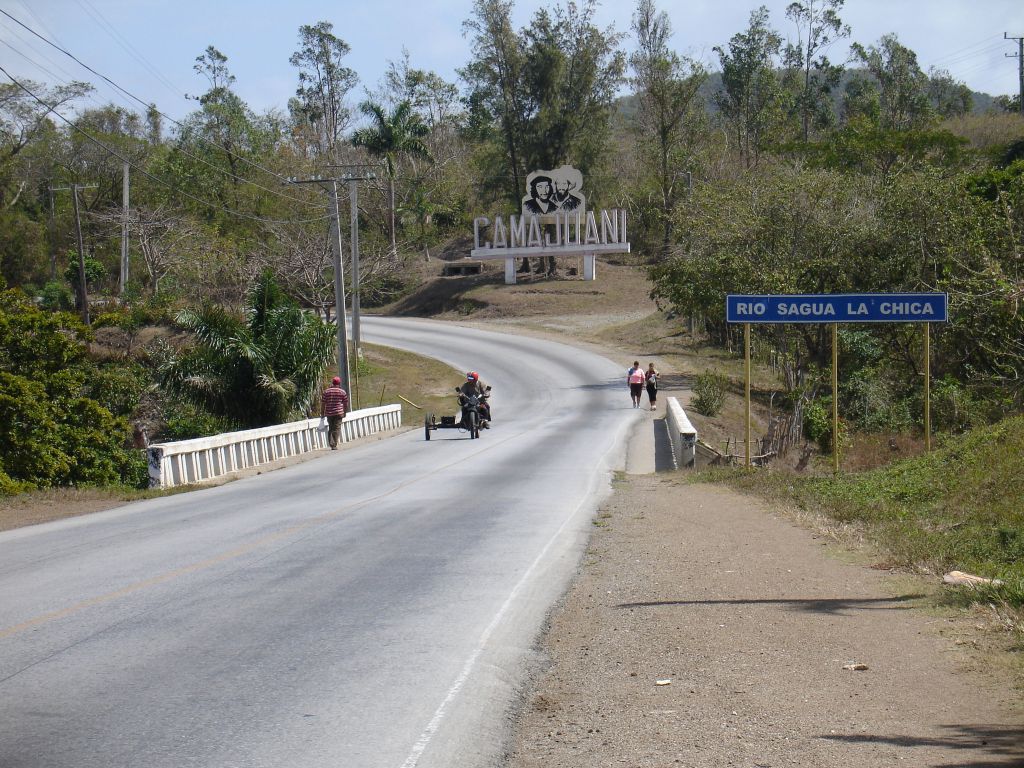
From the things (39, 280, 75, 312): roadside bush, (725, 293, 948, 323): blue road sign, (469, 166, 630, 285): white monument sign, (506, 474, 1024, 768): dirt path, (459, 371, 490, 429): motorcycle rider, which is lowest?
→ (459, 371, 490, 429): motorcycle rider

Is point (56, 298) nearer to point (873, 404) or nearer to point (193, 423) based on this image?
point (193, 423)

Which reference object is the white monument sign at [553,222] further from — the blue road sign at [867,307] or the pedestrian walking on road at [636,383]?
the blue road sign at [867,307]

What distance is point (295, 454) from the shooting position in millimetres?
25938

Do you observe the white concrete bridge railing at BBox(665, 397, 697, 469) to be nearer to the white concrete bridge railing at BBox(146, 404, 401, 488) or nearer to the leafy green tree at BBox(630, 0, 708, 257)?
the white concrete bridge railing at BBox(146, 404, 401, 488)

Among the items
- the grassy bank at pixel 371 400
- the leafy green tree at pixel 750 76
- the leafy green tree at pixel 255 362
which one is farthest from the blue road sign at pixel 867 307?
the leafy green tree at pixel 750 76

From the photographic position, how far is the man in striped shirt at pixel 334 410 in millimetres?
27281

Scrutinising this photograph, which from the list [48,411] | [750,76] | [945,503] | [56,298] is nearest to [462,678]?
[945,503]

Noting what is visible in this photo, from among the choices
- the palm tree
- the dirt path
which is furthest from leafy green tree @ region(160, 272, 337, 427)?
the palm tree

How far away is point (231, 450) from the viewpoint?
22.0 meters

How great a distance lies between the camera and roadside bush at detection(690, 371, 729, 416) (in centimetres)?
3622

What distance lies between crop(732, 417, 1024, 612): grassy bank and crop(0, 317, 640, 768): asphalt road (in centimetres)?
322

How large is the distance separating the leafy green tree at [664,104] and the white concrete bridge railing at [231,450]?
163 ft

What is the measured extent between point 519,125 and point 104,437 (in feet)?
196

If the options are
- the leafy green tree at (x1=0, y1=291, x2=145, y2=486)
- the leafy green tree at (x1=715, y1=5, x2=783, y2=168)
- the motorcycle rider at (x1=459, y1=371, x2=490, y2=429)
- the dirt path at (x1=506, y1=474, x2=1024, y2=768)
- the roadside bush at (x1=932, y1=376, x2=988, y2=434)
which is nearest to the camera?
the dirt path at (x1=506, y1=474, x2=1024, y2=768)
